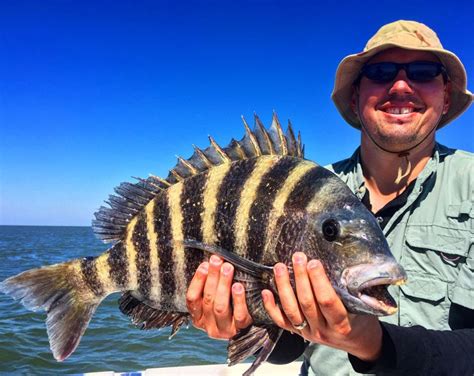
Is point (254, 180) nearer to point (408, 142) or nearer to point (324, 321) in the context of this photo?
point (324, 321)

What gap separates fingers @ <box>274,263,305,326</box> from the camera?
1.95m

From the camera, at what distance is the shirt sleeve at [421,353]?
2.04 m

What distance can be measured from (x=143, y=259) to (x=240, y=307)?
2.07 feet

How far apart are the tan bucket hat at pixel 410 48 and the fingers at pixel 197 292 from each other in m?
1.82

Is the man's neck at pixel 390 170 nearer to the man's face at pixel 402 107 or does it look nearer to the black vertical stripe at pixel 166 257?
the man's face at pixel 402 107

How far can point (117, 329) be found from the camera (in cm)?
1075

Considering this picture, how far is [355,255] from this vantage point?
191 cm

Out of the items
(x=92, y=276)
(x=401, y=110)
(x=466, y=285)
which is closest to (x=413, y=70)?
(x=401, y=110)

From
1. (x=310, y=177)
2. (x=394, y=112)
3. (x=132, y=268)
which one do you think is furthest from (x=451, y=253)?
(x=132, y=268)

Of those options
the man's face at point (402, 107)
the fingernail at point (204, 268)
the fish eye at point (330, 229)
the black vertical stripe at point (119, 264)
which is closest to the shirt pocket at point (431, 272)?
the man's face at point (402, 107)

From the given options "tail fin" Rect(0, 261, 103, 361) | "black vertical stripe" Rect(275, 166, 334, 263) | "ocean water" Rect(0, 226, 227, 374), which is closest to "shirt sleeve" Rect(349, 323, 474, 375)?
"black vertical stripe" Rect(275, 166, 334, 263)

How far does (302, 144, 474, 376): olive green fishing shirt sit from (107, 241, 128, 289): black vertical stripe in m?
1.33

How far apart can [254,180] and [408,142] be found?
44.3 inches

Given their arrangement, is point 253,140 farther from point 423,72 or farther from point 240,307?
point 423,72
